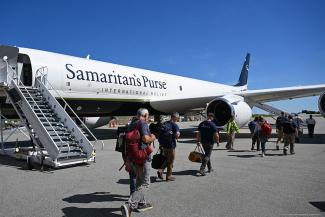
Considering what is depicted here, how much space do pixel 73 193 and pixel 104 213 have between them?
4.44 ft

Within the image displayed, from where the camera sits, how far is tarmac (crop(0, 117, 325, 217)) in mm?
4801

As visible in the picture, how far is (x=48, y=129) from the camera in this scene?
9.20m

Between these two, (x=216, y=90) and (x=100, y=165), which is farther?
(x=216, y=90)

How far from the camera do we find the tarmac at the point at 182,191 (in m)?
4.80

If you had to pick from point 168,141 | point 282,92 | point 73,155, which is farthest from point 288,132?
point 73,155

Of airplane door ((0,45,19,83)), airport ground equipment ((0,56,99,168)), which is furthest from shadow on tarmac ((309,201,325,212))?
airplane door ((0,45,19,83))

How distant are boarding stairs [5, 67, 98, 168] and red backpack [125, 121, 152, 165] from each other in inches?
165

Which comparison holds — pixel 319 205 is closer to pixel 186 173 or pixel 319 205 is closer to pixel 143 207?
pixel 143 207

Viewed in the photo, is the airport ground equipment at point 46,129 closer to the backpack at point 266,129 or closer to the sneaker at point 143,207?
the sneaker at point 143,207

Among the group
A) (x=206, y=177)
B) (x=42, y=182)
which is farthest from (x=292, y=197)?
(x=42, y=182)

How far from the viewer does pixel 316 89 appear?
53.1ft

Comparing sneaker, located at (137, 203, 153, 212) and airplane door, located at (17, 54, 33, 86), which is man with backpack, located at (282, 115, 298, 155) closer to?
sneaker, located at (137, 203, 153, 212)

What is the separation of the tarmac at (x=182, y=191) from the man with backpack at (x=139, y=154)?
299 millimetres

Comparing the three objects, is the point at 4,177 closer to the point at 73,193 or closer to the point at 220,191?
the point at 73,193
